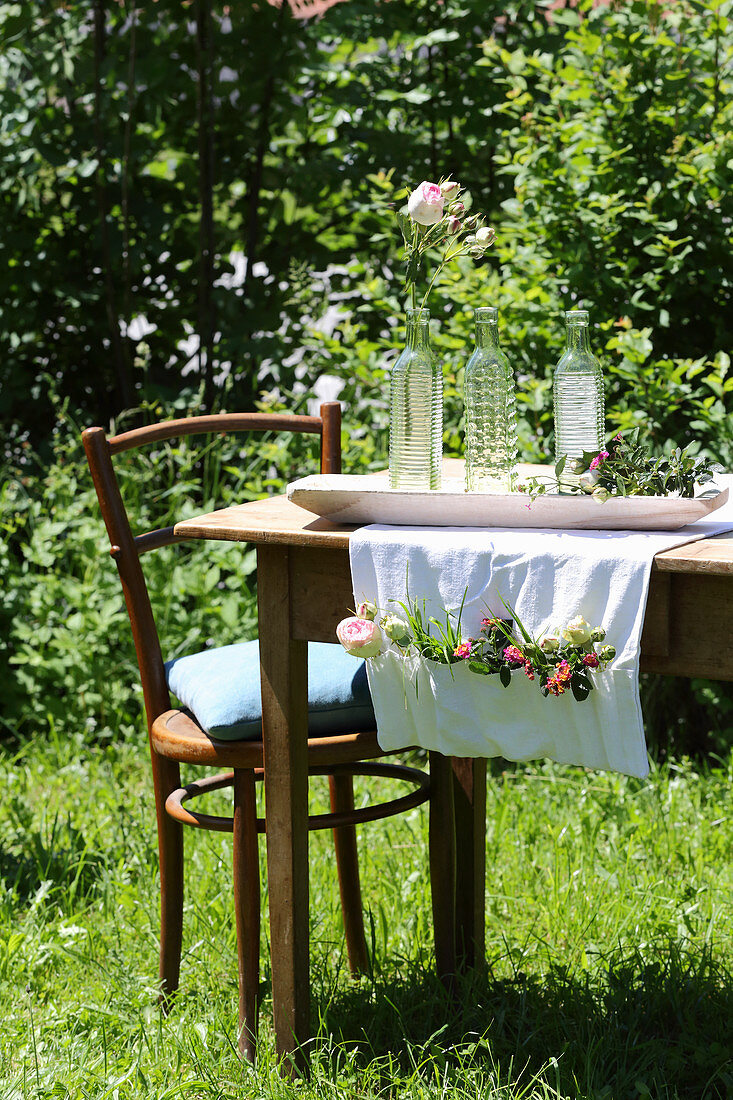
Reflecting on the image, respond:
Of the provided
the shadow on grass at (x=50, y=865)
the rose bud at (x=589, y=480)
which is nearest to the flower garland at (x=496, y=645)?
the rose bud at (x=589, y=480)

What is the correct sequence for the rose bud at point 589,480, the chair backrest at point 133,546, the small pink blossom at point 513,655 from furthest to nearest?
the chair backrest at point 133,546 → the rose bud at point 589,480 → the small pink blossom at point 513,655

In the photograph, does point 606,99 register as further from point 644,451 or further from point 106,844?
point 106,844

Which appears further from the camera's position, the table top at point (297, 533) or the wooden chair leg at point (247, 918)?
the wooden chair leg at point (247, 918)

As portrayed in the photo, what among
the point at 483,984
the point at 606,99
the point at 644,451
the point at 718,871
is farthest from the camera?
the point at 606,99

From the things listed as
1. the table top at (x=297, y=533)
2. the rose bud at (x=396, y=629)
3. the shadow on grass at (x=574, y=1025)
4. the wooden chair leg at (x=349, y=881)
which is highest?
the table top at (x=297, y=533)

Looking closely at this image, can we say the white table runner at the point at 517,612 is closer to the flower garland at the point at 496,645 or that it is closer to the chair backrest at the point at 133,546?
the flower garland at the point at 496,645

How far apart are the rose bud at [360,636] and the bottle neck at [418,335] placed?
48 cm

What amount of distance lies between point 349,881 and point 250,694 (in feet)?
1.90

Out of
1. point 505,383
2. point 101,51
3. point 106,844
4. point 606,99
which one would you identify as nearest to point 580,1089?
point 505,383

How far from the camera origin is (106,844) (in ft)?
9.70

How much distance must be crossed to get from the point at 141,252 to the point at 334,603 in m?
2.88

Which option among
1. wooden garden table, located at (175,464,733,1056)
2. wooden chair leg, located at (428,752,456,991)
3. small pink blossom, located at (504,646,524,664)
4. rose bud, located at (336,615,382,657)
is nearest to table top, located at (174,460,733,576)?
wooden garden table, located at (175,464,733,1056)

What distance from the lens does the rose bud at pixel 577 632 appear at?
1.53m

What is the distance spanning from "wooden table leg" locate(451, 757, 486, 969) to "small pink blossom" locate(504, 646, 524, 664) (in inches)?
29.9
